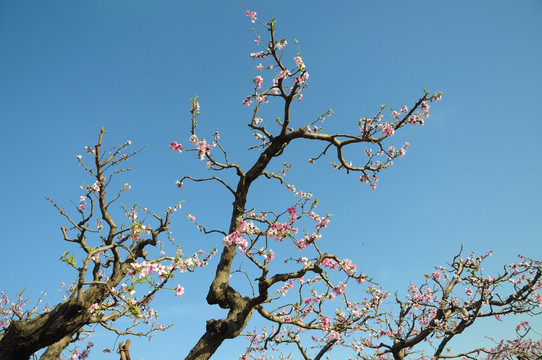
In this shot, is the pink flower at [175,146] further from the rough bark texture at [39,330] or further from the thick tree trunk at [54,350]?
the thick tree trunk at [54,350]

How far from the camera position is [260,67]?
7914mm

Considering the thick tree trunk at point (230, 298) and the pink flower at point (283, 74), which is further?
the pink flower at point (283, 74)

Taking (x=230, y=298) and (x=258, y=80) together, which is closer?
(x=230, y=298)

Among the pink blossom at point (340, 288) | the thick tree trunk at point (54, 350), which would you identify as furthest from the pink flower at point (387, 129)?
the thick tree trunk at point (54, 350)

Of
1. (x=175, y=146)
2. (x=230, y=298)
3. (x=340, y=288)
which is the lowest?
(x=230, y=298)

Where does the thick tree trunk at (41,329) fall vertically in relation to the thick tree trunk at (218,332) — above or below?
below

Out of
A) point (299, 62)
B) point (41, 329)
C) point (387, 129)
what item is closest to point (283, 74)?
point (299, 62)

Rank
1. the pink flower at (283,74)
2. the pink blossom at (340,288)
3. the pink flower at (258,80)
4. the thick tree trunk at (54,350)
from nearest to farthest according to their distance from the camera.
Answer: the pink blossom at (340,288), the thick tree trunk at (54,350), the pink flower at (283,74), the pink flower at (258,80)

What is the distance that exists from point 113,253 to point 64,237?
41.2 inches

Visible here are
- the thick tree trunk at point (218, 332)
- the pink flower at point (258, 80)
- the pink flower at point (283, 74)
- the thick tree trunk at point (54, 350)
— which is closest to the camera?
the thick tree trunk at point (218, 332)

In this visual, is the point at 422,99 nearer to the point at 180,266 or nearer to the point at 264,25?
the point at 264,25

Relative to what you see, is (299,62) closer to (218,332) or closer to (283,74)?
(283,74)

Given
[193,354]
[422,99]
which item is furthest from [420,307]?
[193,354]

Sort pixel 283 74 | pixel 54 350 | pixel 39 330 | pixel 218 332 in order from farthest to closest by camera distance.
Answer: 1. pixel 283 74
2. pixel 54 350
3. pixel 218 332
4. pixel 39 330
